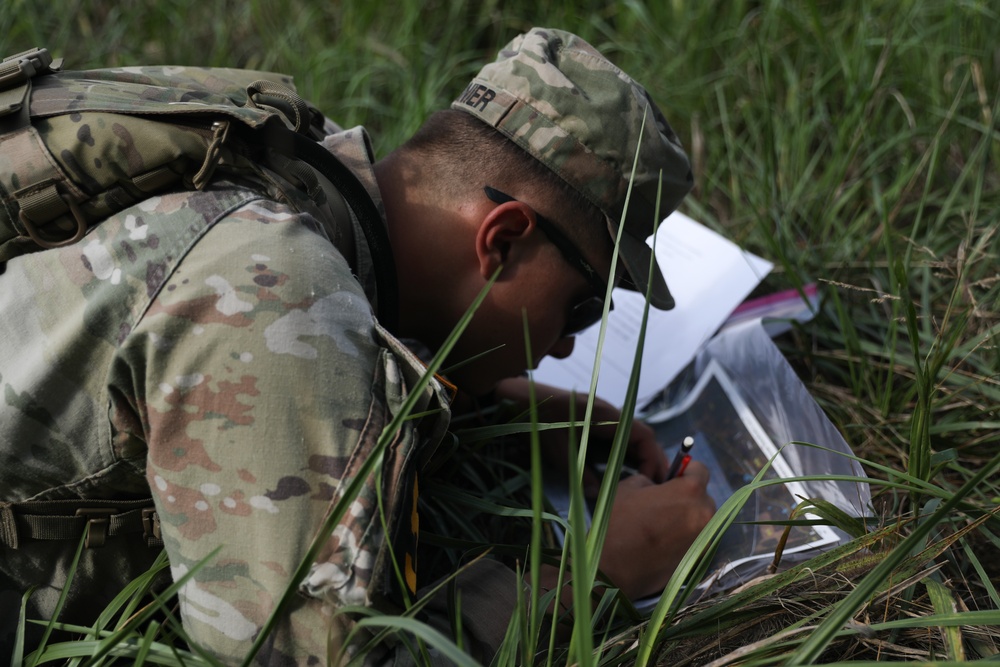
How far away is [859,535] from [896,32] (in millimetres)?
1536

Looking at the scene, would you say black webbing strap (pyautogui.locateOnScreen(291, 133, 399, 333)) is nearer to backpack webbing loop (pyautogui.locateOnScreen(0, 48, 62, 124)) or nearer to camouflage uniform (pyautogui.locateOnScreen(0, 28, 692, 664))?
camouflage uniform (pyautogui.locateOnScreen(0, 28, 692, 664))

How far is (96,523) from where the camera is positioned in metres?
1.04

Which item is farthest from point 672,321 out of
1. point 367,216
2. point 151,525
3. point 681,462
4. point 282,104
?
point 151,525

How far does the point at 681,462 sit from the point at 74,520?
0.94 meters

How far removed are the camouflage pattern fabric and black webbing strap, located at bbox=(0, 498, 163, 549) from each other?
0.16 ft

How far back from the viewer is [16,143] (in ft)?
3.17

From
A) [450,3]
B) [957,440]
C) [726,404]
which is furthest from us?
[450,3]

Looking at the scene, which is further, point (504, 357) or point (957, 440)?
point (957, 440)

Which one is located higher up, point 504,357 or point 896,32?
point 896,32

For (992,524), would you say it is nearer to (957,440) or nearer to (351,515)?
(957,440)

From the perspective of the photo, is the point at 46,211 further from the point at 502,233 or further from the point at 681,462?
the point at 681,462

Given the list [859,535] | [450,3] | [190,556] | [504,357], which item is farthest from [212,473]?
[450,3]

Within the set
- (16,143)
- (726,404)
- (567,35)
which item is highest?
(567,35)

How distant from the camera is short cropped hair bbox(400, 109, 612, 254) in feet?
4.25
